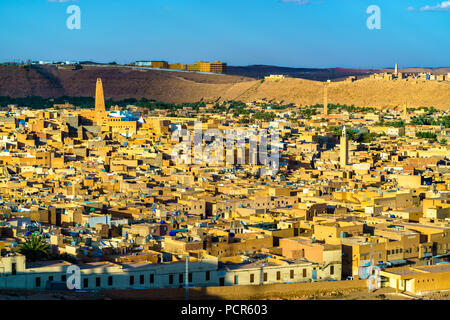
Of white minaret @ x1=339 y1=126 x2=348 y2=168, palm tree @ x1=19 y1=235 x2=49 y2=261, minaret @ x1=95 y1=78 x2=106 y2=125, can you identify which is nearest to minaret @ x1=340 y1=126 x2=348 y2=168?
white minaret @ x1=339 y1=126 x2=348 y2=168

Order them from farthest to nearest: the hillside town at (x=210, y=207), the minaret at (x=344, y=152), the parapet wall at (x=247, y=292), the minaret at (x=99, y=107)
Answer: the minaret at (x=99, y=107) < the minaret at (x=344, y=152) < the hillside town at (x=210, y=207) < the parapet wall at (x=247, y=292)

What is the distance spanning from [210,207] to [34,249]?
8.85m

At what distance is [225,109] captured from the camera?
247 feet

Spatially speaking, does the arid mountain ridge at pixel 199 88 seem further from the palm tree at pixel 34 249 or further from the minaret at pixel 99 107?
the palm tree at pixel 34 249

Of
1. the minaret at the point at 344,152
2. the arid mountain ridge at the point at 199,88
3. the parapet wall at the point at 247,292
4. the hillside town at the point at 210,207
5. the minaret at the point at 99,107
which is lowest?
the parapet wall at the point at 247,292

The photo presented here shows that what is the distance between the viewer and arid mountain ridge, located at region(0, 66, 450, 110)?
280 feet

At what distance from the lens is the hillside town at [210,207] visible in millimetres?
17453

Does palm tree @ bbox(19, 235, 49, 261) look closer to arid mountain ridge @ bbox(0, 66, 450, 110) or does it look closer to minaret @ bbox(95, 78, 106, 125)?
minaret @ bbox(95, 78, 106, 125)

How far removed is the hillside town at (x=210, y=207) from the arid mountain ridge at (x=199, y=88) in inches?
1439

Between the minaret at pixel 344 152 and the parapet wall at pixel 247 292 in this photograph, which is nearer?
the parapet wall at pixel 247 292

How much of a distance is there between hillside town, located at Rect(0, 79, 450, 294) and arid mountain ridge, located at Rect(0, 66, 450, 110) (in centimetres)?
3656

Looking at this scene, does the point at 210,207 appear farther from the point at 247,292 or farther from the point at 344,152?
the point at 344,152

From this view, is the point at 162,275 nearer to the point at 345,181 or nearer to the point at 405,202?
the point at 405,202

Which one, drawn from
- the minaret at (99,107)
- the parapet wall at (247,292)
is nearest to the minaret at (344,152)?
the minaret at (99,107)
